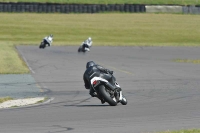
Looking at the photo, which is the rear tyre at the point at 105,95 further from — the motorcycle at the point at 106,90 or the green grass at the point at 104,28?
the green grass at the point at 104,28

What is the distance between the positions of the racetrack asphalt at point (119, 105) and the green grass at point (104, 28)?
13.5 m

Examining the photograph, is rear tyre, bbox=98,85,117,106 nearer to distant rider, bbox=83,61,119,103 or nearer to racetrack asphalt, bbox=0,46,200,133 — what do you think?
racetrack asphalt, bbox=0,46,200,133

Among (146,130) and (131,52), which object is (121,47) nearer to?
(131,52)

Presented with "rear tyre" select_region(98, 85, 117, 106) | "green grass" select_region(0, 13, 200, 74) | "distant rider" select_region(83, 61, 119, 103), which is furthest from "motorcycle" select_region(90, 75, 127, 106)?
"green grass" select_region(0, 13, 200, 74)

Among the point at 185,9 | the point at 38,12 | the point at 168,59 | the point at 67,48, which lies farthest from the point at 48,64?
the point at 185,9

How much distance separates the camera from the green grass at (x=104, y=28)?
177 ft

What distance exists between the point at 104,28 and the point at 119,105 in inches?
1685

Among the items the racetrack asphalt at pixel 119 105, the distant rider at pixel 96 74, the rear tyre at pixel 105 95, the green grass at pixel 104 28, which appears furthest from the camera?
the green grass at pixel 104 28

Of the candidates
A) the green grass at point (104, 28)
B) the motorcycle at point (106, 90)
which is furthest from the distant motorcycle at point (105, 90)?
the green grass at point (104, 28)

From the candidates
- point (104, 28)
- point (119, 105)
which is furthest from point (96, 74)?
point (104, 28)

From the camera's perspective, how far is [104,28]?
59594 millimetres

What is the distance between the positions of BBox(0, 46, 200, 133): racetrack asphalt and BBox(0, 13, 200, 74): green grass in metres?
13.5

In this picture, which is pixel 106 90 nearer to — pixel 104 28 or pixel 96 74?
pixel 96 74

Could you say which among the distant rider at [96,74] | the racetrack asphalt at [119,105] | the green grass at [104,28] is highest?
the distant rider at [96,74]
